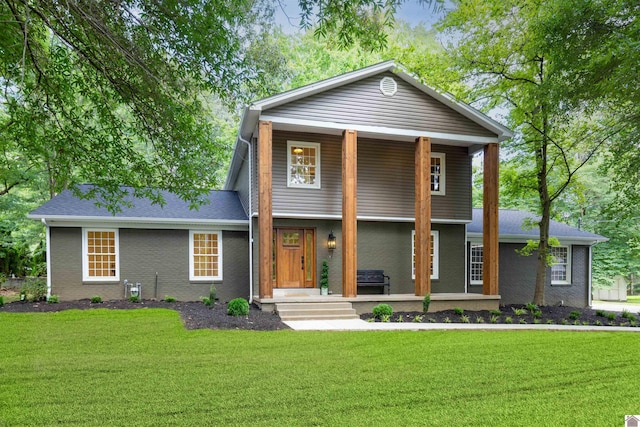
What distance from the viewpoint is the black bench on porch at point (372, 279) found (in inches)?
475

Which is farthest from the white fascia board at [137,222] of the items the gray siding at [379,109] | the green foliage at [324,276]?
the gray siding at [379,109]

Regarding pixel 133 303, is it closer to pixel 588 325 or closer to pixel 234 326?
pixel 234 326

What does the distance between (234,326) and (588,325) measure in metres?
8.69

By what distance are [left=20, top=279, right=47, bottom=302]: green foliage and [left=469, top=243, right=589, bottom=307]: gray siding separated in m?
13.2

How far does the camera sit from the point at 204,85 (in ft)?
21.4

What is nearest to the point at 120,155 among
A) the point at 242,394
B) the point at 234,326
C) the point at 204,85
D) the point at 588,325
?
the point at 204,85

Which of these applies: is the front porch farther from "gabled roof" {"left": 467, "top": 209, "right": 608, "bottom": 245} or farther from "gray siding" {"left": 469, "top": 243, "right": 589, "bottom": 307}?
"gabled roof" {"left": 467, "top": 209, "right": 608, "bottom": 245}

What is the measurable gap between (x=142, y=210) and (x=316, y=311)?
243 inches

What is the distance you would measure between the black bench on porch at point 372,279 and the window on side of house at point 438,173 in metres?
3.18

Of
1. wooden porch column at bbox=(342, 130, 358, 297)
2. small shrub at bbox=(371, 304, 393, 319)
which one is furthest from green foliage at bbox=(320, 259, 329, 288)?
small shrub at bbox=(371, 304, 393, 319)

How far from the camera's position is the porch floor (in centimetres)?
1008

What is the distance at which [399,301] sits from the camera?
10812 mm

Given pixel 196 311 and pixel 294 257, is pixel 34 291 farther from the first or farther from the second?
pixel 294 257

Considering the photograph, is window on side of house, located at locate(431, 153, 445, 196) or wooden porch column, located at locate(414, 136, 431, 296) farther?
window on side of house, located at locate(431, 153, 445, 196)
